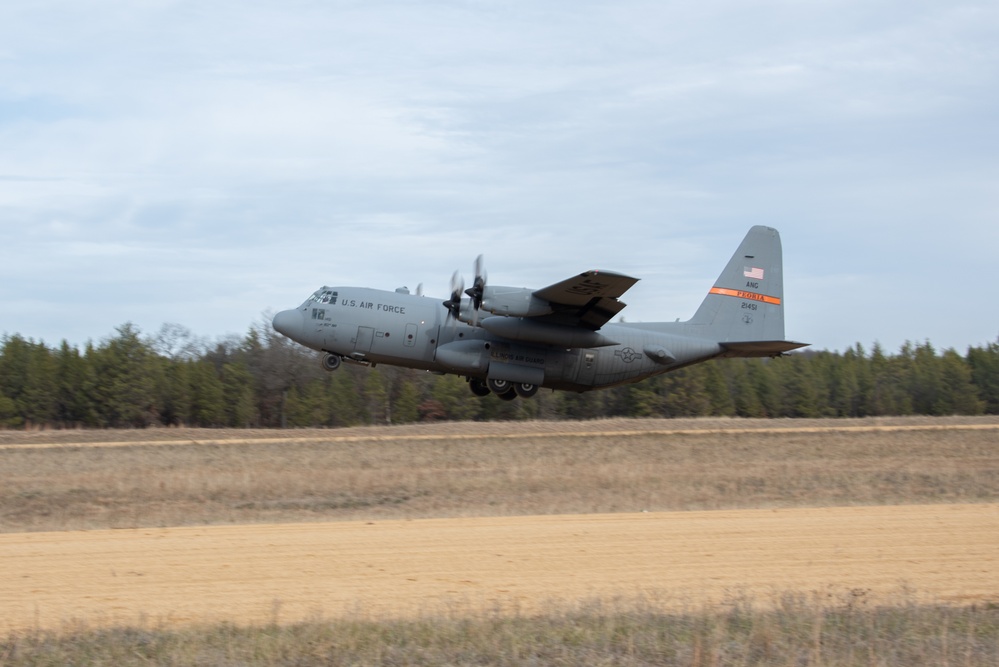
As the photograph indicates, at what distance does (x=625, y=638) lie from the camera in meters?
10.5

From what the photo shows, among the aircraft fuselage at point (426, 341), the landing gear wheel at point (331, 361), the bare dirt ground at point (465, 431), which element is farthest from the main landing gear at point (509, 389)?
the bare dirt ground at point (465, 431)

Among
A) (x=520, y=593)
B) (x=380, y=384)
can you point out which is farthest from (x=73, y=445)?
(x=380, y=384)

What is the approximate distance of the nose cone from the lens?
101ft

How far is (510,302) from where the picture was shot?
1132 inches

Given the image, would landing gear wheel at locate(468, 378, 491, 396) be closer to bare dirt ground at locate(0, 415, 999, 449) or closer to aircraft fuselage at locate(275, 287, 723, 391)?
aircraft fuselage at locate(275, 287, 723, 391)

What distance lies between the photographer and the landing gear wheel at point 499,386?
31578 mm

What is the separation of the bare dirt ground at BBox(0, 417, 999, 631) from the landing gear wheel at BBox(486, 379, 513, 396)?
2.30m

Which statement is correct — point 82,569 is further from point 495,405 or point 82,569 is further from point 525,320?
point 495,405

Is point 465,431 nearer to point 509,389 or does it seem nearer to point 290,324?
point 509,389

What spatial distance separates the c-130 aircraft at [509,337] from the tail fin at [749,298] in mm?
169

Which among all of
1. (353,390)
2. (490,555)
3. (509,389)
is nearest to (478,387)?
(509,389)

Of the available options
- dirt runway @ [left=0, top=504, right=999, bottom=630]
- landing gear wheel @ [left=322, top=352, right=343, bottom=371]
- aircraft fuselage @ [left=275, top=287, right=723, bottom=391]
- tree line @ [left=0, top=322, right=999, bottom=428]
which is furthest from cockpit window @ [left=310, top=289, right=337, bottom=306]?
tree line @ [left=0, top=322, right=999, bottom=428]

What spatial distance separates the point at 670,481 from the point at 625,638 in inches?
725

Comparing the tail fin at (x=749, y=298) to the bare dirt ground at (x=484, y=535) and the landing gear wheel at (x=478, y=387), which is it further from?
the landing gear wheel at (x=478, y=387)
